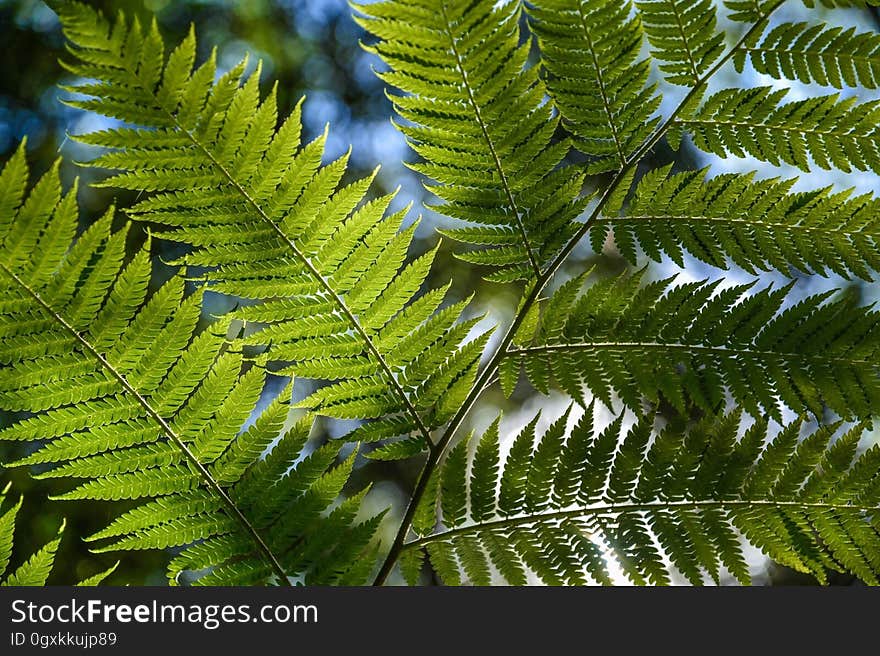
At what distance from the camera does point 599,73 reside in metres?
0.81

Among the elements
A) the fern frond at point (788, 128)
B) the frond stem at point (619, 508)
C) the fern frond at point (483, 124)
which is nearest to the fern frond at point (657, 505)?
the frond stem at point (619, 508)

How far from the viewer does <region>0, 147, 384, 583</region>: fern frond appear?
25.1 inches

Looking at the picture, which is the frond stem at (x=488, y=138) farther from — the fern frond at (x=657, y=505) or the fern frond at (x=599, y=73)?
the fern frond at (x=657, y=505)

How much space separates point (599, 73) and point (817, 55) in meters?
0.26

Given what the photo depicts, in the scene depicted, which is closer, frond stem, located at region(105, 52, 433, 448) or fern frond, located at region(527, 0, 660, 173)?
frond stem, located at region(105, 52, 433, 448)

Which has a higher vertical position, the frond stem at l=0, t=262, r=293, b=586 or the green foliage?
the frond stem at l=0, t=262, r=293, b=586

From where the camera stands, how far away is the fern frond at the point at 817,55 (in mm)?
818

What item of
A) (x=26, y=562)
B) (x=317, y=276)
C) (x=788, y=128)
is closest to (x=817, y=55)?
(x=788, y=128)

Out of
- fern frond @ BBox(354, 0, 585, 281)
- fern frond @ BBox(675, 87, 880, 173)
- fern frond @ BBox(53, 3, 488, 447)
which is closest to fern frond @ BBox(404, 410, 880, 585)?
fern frond @ BBox(53, 3, 488, 447)

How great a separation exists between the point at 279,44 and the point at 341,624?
367cm

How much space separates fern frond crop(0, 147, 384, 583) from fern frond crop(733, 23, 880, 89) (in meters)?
0.67

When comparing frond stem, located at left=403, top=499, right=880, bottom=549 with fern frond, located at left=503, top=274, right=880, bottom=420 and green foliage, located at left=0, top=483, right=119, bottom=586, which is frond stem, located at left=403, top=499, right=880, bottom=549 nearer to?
fern frond, located at left=503, top=274, right=880, bottom=420

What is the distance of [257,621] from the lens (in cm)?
69

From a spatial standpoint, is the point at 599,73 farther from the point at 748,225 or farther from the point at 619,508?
the point at 619,508
